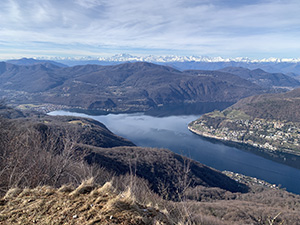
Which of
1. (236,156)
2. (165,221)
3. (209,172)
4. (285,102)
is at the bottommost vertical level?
(236,156)

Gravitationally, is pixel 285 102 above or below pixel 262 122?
above

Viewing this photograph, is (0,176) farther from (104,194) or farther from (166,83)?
(166,83)

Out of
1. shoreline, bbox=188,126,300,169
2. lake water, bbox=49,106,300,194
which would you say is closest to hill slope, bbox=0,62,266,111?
lake water, bbox=49,106,300,194

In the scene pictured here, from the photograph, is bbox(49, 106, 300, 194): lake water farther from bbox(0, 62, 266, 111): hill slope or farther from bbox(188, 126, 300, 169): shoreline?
bbox(0, 62, 266, 111): hill slope

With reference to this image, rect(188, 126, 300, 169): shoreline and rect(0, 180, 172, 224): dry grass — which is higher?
rect(0, 180, 172, 224): dry grass

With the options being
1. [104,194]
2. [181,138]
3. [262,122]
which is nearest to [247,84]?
[262,122]

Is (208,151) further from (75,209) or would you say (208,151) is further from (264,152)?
(75,209)

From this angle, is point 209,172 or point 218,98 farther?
point 218,98

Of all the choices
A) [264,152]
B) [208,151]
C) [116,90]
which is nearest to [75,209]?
[208,151]
